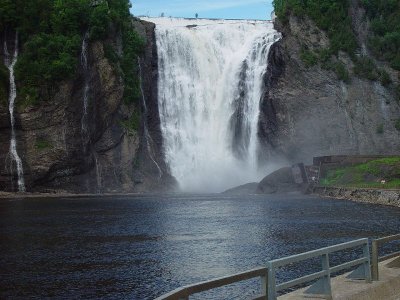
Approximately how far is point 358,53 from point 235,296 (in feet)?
274

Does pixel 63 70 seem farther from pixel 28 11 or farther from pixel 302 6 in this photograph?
pixel 302 6

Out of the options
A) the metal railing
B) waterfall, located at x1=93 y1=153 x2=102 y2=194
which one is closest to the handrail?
the metal railing

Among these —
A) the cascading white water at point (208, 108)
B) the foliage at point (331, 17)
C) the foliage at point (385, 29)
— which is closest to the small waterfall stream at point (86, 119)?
the cascading white water at point (208, 108)

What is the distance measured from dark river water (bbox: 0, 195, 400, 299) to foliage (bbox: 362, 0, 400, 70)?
50.0 metres

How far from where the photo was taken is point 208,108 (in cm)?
9331

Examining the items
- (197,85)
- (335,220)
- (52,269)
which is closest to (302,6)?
(197,85)

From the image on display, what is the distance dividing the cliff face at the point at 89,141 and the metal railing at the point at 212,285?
66.7 meters

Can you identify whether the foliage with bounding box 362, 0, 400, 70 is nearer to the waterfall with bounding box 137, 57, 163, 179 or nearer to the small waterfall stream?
the waterfall with bounding box 137, 57, 163, 179

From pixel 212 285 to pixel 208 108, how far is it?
8471cm

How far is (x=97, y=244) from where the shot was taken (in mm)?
29406

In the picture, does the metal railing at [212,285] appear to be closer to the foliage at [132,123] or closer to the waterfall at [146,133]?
the foliage at [132,123]

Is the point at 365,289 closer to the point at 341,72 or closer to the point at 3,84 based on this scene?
the point at 3,84

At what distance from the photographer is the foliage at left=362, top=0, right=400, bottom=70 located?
95250 millimetres

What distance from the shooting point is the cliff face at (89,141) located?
74062 mm
